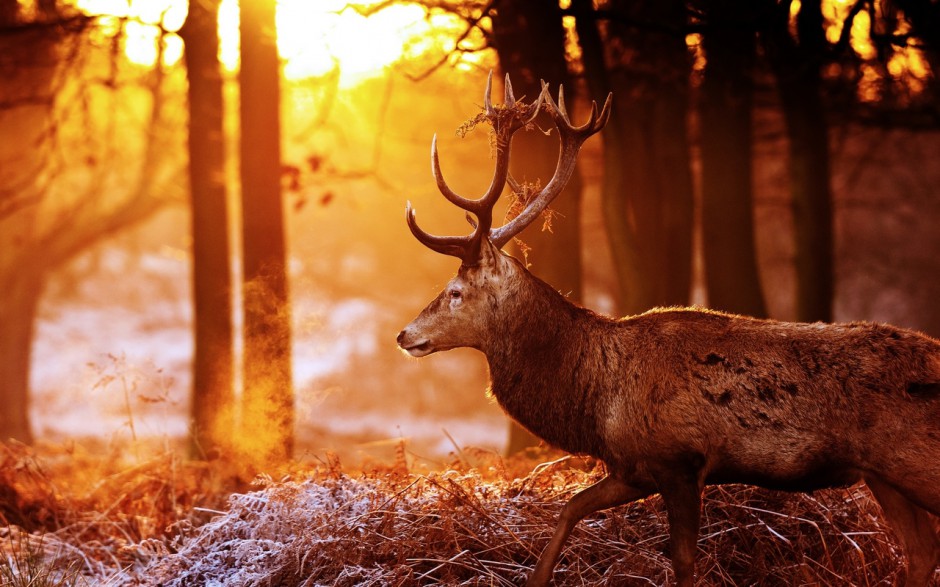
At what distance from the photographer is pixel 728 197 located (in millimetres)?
11250

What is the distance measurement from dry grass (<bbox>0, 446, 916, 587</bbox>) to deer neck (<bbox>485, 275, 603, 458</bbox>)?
67 cm

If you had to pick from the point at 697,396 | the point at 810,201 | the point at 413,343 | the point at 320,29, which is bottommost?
the point at 697,396

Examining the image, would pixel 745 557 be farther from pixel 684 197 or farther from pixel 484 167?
pixel 484 167

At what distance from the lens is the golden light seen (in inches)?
390

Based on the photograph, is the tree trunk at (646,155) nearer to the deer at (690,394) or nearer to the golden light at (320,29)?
the golden light at (320,29)

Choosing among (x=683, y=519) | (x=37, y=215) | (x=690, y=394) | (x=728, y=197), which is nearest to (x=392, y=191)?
(x=728, y=197)

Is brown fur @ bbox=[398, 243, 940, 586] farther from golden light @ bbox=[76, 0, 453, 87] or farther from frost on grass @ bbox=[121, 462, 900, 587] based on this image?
golden light @ bbox=[76, 0, 453, 87]

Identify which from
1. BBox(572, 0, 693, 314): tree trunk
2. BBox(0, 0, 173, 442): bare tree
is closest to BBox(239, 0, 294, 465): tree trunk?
BBox(572, 0, 693, 314): tree trunk

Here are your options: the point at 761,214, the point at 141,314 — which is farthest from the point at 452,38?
the point at 141,314

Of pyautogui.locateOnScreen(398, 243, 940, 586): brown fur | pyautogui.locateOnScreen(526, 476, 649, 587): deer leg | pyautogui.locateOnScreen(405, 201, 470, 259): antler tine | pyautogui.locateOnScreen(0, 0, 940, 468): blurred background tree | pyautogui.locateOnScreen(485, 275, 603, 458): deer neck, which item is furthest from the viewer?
pyautogui.locateOnScreen(0, 0, 940, 468): blurred background tree

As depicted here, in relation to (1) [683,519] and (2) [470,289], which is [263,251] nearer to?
(2) [470,289]

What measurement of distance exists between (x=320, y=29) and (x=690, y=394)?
648 cm

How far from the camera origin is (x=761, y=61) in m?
11.2

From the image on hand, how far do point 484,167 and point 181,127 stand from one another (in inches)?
219
